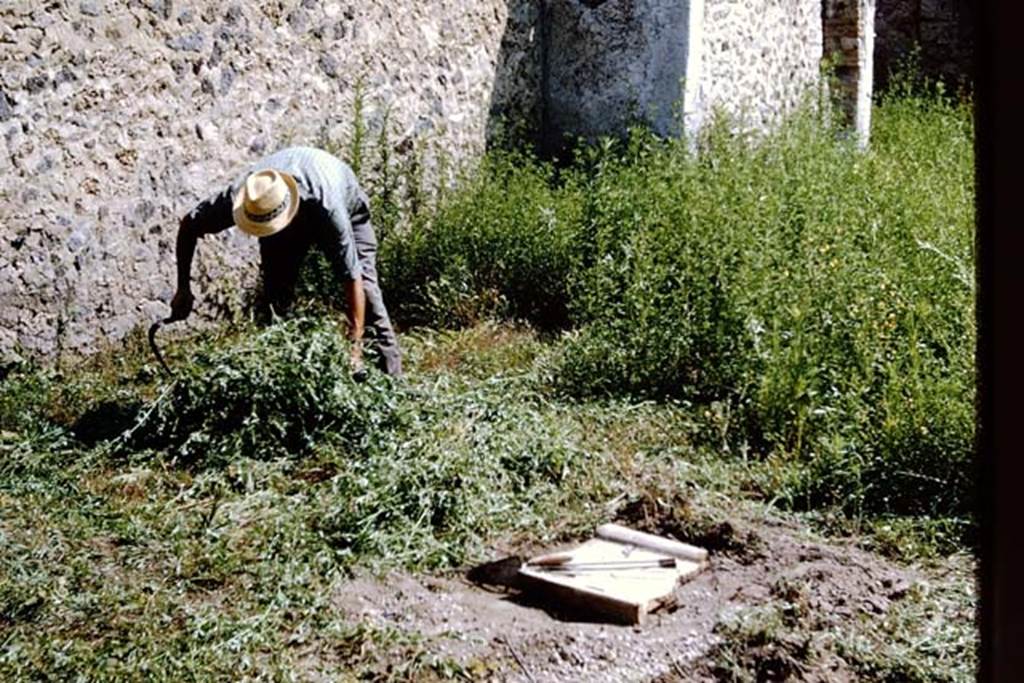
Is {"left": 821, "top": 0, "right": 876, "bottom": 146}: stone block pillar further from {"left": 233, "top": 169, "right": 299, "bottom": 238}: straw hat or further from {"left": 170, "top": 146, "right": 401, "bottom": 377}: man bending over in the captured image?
{"left": 233, "top": 169, "right": 299, "bottom": 238}: straw hat

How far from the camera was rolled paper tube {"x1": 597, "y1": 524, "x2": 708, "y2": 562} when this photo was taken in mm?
5023

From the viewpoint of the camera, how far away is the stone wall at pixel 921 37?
1617 centimetres

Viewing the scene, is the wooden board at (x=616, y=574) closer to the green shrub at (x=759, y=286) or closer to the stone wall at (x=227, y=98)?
the green shrub at (x=759, y=286)

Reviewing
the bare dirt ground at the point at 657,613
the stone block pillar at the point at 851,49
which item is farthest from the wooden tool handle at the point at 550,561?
the stone block pillar at the point at 851,49

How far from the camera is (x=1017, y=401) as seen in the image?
704 millimetres

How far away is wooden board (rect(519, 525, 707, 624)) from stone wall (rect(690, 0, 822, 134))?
611 centimetres

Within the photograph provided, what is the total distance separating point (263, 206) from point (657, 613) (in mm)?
2754

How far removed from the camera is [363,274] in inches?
271

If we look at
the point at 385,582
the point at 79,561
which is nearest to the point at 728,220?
the point at 385,582

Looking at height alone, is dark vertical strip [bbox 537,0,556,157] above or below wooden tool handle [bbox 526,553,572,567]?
above

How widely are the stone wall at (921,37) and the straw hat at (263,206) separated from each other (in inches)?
462

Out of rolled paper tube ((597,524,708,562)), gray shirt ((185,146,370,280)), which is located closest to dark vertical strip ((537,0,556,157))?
gray shirt ((185,146,370,280))

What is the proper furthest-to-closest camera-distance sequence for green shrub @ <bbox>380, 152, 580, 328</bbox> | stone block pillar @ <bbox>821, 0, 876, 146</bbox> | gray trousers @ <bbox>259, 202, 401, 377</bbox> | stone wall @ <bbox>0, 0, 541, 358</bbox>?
1. stone block pillar @ <bbox>821, 0, 876, 146</bbox>
2. green shrub @ <bbox>380, 152, 580, 328</bbox>
3. stone wall @ <bbox>0, 0, 541, 358</bbox>
4. gray trousers @ <bbox>259, 202, 401, 377</bbox>

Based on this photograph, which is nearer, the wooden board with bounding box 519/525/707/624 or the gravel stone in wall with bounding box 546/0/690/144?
the wooden board with bounding box 519/525/707/624
